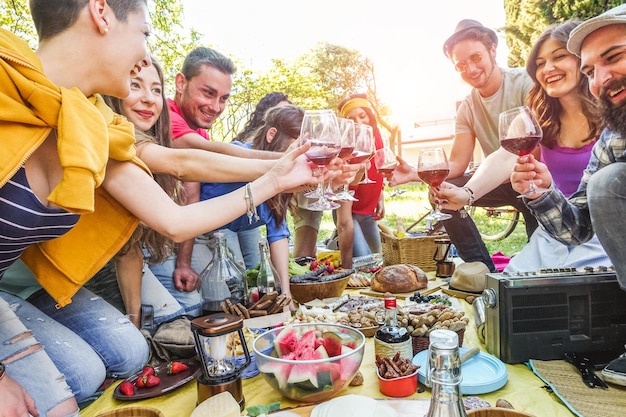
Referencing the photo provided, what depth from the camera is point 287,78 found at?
12.9m

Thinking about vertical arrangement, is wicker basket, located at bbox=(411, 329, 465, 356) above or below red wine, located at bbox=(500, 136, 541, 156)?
below

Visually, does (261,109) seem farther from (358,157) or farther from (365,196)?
(358,157)

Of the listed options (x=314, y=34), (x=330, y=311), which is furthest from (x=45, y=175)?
(x=314, y=34)

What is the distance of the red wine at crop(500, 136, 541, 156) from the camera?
197 cm

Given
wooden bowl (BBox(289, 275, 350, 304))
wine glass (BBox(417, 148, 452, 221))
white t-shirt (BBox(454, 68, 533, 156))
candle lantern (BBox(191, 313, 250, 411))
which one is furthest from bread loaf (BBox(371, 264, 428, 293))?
candle lantern (BBox(191, 313, 250, 411))

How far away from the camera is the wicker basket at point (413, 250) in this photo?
11.3 ft

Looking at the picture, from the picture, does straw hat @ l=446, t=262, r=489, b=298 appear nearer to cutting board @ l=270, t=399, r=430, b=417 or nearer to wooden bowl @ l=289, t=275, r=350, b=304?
wooden bowl @ l=289, t=275, r=350, b=304

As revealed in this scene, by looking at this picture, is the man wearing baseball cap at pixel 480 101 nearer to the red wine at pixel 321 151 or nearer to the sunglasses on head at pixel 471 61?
the sunglasses on head at pixel 471 61

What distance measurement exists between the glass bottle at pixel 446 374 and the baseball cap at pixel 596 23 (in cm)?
173

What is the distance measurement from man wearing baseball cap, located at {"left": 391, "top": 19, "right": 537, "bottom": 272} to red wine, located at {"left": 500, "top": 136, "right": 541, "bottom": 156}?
1.29 metres

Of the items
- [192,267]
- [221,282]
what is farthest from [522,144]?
[192,267]

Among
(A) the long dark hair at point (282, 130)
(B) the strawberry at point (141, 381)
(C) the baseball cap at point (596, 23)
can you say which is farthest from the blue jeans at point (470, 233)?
(B) the strawberry at point (141, 381)

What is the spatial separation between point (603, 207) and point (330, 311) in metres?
1.37

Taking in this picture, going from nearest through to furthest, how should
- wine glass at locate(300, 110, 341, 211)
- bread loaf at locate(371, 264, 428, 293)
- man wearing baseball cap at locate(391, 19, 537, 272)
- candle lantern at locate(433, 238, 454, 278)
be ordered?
wine glass at locate(300, 110, 341, 211)
bread loaf at locate(371, 264, 428, 293)
candle lantern at locate(433, 238, 454, 278)
man wearing baseball cap at locate(391, 19, 537, 272)
